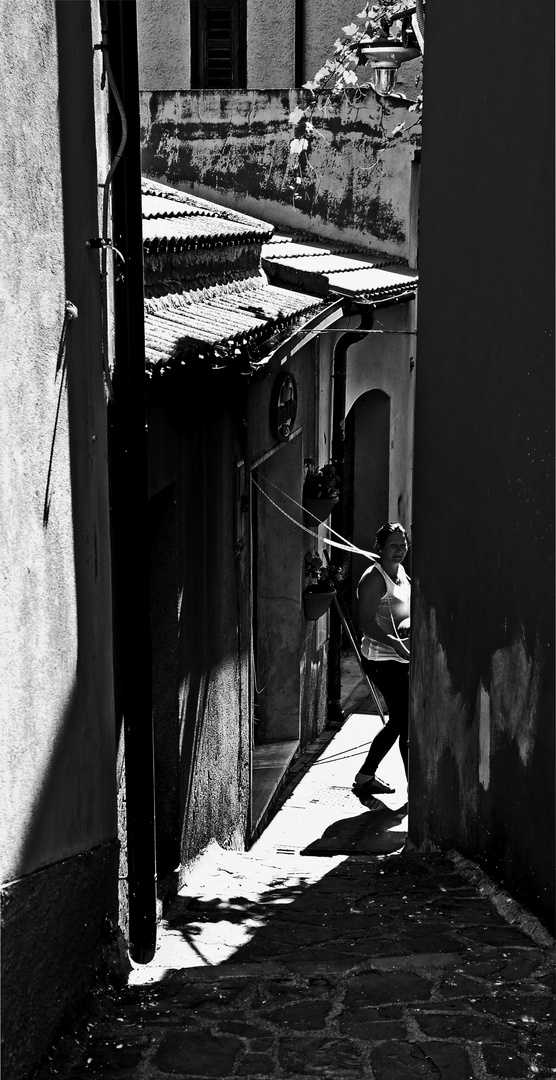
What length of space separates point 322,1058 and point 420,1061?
0.30m

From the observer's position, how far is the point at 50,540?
3865 millimetres

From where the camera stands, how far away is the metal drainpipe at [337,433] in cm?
1219

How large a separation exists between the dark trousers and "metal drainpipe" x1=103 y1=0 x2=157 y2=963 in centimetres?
428

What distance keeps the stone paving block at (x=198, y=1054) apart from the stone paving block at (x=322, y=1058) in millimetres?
161

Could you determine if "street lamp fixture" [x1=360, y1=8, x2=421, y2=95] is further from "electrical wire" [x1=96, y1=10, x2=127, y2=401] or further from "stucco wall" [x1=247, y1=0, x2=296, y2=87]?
"electrical wire" [x1=96, y1=10, x2=127, y2=401]

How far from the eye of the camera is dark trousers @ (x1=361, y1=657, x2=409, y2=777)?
9188mm

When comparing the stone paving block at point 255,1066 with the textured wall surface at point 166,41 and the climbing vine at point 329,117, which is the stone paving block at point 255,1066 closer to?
the climbing vine at point 329,117

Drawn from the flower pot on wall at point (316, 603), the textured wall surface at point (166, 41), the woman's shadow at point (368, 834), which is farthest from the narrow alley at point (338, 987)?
the textured wall surface at point (166, 41)

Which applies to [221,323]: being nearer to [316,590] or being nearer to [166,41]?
[316,590]

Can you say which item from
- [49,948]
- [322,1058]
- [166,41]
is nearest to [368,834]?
[322,1058]

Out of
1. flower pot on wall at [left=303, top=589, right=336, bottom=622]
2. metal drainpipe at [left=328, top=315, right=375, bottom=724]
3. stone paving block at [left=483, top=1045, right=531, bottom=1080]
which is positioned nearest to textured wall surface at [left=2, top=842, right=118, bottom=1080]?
stone paving block at [left=483, top=1045, right=531, bottom=1080]

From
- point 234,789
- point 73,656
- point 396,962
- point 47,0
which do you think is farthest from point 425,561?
point 47,0

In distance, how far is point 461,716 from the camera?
6578 millimetres

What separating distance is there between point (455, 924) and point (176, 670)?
6.53 feet
